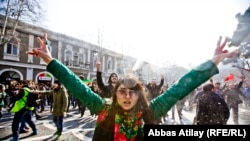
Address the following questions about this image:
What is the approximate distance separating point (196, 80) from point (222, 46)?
0.34 metres

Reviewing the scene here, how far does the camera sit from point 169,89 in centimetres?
167

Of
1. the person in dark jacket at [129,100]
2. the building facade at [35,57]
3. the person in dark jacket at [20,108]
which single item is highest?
the building facade at [35,57]

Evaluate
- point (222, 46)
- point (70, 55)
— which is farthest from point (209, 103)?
point (70, 55)

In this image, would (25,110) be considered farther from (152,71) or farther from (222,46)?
(152,71)

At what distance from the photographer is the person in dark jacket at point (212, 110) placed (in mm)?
3914

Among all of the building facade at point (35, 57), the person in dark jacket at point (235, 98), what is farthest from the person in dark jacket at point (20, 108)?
the building facade at point (35, 57)

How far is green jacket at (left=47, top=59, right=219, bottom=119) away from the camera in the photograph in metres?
1.62

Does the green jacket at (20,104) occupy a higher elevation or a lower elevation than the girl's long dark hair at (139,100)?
lower

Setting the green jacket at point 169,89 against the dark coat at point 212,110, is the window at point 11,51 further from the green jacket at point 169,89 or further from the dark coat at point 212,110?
the green jacket at point 169,89

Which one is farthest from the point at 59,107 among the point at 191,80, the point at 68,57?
the point at 68,57

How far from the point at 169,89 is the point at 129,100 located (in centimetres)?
34

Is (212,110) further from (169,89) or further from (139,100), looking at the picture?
(139,100)

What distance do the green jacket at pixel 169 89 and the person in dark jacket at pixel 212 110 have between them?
2.54 meters

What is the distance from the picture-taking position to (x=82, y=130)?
6.32m
